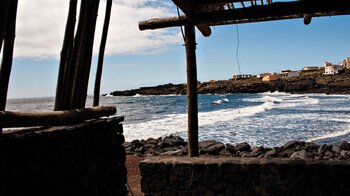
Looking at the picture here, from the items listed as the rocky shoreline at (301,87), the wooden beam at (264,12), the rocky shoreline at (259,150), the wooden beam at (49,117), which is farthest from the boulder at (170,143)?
the rocky shoreline at (301,87)

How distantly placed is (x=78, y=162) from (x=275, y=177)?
101 inches

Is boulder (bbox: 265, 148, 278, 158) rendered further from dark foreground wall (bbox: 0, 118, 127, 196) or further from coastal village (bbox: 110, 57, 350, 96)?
coastal village (bbox: 110, 57, 350, 96)

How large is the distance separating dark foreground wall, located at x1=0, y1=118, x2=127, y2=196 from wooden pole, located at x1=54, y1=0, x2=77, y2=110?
0.31 m

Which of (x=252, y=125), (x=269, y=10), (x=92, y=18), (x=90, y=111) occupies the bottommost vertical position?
→ (x=252, y=125)

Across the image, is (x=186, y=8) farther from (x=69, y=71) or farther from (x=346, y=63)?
(x=346, y=63)

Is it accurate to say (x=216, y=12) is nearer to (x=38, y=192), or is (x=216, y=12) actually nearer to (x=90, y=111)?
(x=90, y=111)

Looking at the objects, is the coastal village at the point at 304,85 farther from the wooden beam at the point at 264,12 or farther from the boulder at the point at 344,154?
the wooden beam at the point at 264,12

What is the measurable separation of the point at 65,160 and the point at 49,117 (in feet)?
1.52

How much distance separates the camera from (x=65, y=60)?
355 cm

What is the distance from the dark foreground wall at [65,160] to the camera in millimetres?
2715

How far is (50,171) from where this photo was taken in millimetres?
3156

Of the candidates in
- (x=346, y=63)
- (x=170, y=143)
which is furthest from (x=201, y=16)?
(x=346, y=63)

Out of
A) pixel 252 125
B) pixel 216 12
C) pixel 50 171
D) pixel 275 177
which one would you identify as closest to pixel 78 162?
pixel 50 171

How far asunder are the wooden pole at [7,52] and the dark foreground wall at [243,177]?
2811mm
